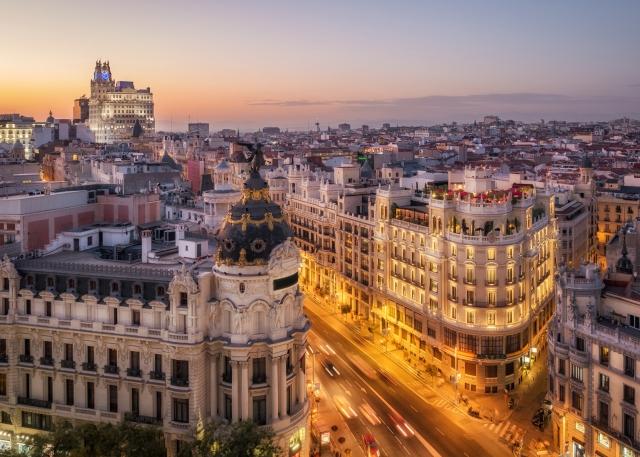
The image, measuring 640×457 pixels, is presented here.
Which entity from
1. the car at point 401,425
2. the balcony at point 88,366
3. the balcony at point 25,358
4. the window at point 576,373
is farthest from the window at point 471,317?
the balcony at point 25,358

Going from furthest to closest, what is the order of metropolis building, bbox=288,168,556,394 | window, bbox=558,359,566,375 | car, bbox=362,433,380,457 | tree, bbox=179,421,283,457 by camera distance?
1. metropolis building, bbox=288,168,556,394
2. car, bbox=362,433,380,457
3. window, bbox=558,359,566,375
4. tree, bbox=179,421,283,457

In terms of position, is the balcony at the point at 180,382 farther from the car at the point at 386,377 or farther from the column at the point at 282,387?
the car at the point at 386,377

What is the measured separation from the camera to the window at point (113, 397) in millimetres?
71375

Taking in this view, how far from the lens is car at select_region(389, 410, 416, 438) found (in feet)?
278

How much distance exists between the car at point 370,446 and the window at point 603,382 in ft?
85.6

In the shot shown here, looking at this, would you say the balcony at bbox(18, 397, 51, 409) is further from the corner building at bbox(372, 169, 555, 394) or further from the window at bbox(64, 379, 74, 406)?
the corner building at bbox(372, 169, 555, 394)

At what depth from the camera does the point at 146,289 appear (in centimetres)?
7131

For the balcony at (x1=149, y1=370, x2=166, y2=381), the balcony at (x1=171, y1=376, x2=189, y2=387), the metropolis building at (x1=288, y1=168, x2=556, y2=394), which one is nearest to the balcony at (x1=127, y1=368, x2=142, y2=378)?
the balcony at (x1=149, y1=370, x2=166, y2=381)

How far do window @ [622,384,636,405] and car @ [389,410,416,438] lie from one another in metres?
26.8

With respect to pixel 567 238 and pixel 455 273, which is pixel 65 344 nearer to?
pixel 455 273

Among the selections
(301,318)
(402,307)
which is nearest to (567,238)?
(402,307)

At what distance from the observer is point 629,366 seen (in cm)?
6762

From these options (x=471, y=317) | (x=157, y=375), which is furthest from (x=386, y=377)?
(x=157, y=375)

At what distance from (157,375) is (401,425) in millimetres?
33776
